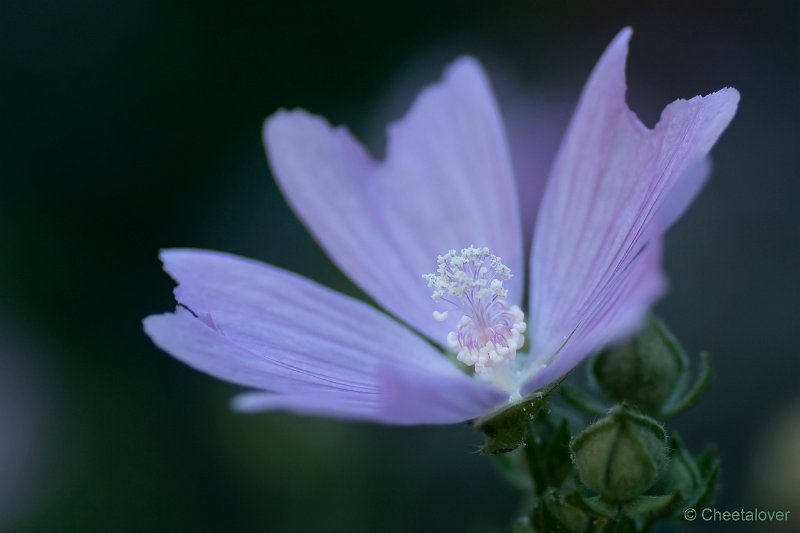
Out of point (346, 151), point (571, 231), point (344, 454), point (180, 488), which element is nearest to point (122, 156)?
point (180, 488)

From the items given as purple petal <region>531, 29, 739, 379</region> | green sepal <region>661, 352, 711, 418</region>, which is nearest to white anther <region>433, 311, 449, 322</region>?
purple petal <region>531, 29, 739, 379</region>

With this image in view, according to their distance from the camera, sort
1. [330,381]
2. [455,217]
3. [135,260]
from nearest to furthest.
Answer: [330,381] < [455,217] < [135,260]

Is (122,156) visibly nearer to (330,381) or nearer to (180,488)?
(180,488)

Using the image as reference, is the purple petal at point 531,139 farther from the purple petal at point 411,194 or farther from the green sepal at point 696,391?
the green sepal at point 696,391

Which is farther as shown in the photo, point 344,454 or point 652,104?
point 652,104

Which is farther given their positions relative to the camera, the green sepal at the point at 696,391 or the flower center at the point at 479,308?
the flower center at the point at 479,308

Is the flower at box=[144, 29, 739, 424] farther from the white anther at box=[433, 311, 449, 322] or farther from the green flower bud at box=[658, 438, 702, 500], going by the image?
the green flower bud at box=[658, 438, 702, 500]

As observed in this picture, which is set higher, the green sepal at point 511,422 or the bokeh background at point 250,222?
the bokeh background at point 250,222

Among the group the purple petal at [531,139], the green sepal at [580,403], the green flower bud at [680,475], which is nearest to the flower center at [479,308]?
the green sepal at [580,403]
